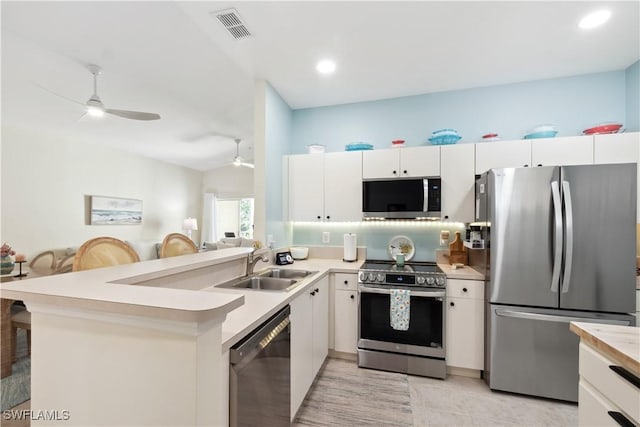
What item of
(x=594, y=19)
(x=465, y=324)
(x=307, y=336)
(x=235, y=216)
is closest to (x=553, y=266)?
(x=465, y=324)

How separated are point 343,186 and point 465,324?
1.76 metres

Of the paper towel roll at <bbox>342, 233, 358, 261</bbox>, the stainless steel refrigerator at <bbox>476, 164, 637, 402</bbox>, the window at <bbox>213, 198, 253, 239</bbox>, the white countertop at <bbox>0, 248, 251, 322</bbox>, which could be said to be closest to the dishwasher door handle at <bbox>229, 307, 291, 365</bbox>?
the white countertop at <bbox>0, 248, 251, 322</bbox>

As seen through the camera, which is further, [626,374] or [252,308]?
[252,308]

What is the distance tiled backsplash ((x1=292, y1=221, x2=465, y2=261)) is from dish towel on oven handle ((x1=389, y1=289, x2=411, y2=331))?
0.82m

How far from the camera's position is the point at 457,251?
2834 mm

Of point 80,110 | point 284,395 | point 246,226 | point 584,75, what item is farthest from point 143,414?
point 246,226

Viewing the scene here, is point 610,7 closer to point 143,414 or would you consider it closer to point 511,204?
point 511,204

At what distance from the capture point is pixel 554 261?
2.00 m

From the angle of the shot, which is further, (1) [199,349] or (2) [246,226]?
(2) [246,226]

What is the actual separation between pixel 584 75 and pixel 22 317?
19.1 feet

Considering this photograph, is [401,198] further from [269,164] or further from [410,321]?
[269,164]

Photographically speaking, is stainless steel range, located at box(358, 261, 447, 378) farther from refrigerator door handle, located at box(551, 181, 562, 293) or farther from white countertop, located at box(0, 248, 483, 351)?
white countertop, located at box(0, 248, 483, 351)

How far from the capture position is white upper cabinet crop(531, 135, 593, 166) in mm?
2328

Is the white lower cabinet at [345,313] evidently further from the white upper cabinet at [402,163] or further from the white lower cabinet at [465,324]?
the white upper cabinet at [402,163]
